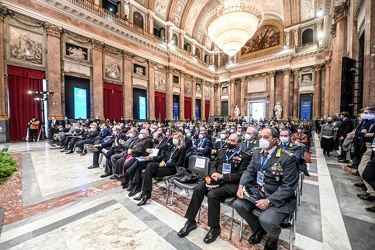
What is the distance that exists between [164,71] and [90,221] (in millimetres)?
16785

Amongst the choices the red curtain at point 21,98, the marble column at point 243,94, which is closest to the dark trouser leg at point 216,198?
the red curtain at point 21,98

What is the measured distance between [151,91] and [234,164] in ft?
48.2

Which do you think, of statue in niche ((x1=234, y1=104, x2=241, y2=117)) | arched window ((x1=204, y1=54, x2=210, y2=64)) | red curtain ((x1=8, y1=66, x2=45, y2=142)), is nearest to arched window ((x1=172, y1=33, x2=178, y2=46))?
arched window ((x1=204, y1=54, x2=210, y2=64))

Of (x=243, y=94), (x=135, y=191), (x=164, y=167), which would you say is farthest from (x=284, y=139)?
(x=243, y=94)

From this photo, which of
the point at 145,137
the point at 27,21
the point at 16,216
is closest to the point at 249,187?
the point at 145,137

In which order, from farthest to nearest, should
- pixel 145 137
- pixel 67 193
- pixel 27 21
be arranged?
pixel 27 21 < pixel 145 137 < pixel 67 193

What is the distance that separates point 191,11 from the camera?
63.8ft

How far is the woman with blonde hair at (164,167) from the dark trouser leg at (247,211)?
1.50 meters

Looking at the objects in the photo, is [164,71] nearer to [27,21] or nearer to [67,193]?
[27,21]

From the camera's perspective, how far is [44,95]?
9.72 m

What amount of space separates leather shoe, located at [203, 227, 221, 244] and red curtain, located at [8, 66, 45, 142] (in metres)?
11.9

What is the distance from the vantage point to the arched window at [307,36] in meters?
17.7

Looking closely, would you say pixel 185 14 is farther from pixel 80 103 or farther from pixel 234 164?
pixel 234 164

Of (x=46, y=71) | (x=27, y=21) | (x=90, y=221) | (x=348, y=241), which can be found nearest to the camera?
(x=348, y=241)
